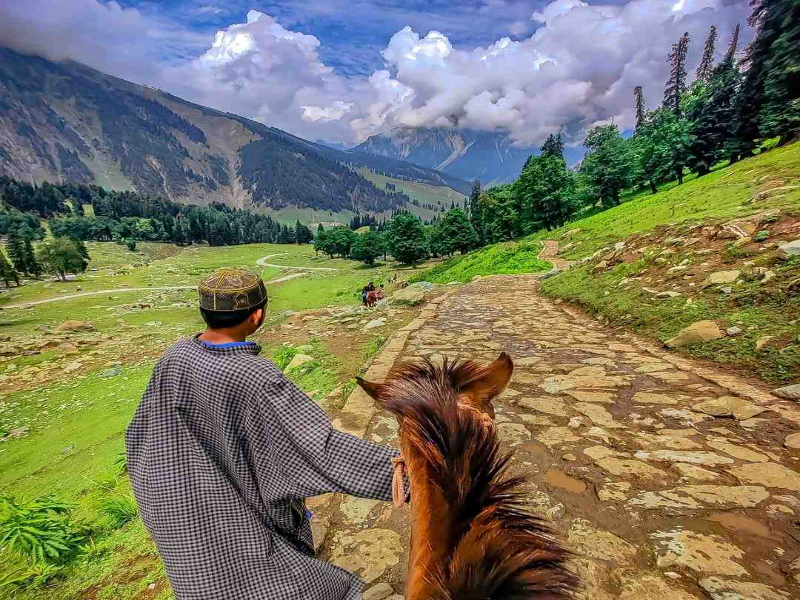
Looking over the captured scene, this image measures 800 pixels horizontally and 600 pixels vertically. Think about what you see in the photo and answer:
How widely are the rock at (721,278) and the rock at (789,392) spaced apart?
8.68 ft

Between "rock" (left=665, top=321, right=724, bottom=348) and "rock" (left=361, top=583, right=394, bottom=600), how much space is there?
4.86 m

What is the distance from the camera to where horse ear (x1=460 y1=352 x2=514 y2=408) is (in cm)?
140

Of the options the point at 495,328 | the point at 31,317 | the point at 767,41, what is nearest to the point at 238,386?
the point at 495,328

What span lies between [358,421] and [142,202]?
518 feet

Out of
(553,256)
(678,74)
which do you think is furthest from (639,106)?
(553,256)

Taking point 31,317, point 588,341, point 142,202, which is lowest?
point 31,317

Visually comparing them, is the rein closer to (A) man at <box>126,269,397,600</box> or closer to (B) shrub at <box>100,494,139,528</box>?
(A) man at <box>126,269,397,600</box>

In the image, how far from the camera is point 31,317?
95.5ft

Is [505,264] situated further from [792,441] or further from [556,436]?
[792,441]

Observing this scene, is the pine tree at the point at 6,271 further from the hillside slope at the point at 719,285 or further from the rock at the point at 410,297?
the hillside slope at the point at 719,285

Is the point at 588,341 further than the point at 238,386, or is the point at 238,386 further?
the point at 588,341

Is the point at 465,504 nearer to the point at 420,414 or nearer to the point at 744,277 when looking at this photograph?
the point at 420,414

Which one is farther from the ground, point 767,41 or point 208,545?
point 767,41

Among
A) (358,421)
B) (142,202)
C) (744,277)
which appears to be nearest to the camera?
(358,421)
